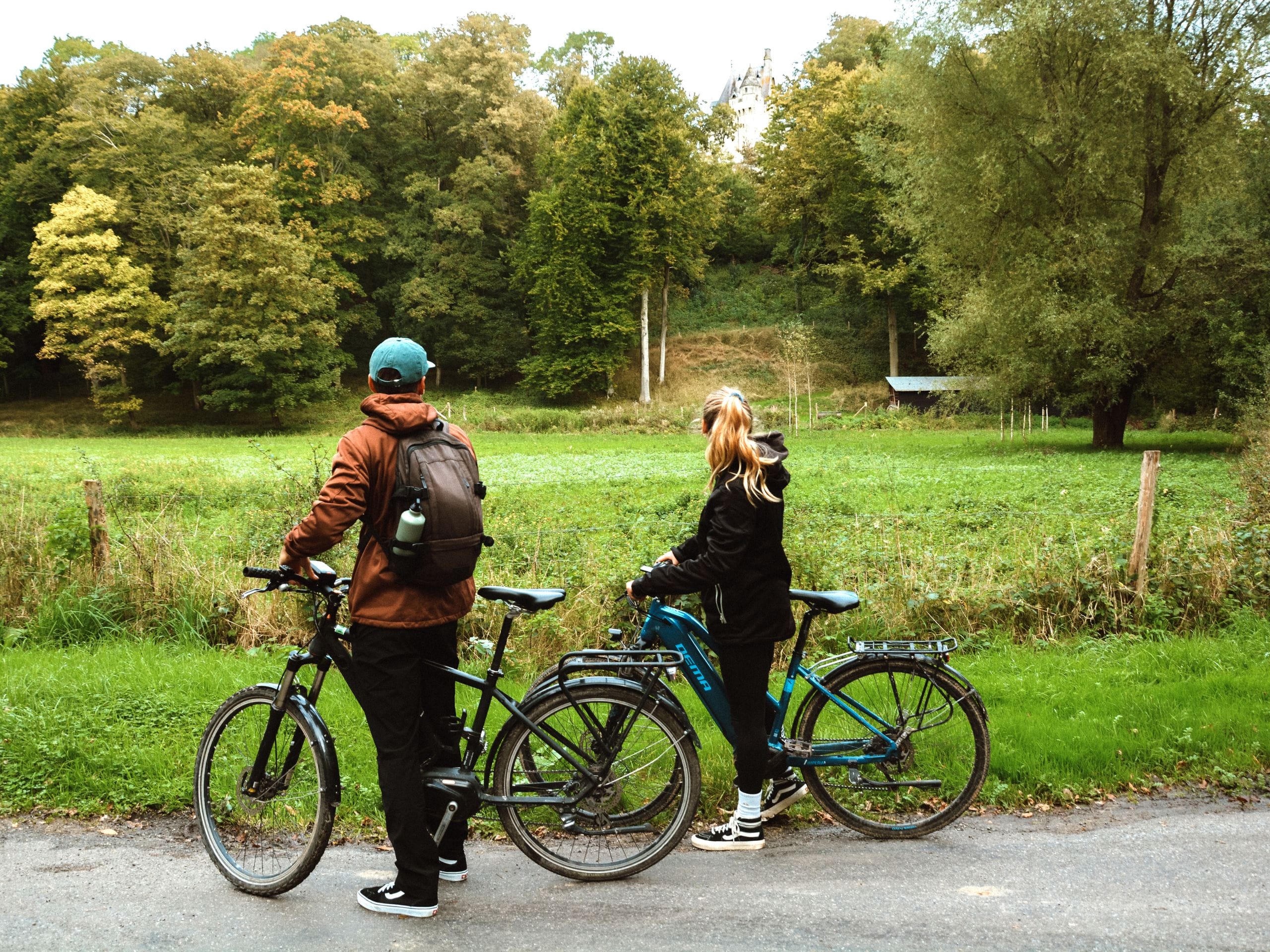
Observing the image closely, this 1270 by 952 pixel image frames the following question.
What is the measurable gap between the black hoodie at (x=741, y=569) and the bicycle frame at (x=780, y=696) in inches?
4.9

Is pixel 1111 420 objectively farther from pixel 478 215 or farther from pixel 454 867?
pixel 478 215

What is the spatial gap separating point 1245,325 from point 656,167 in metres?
30.9

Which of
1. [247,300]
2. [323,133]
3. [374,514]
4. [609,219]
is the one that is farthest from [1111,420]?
[323,133]

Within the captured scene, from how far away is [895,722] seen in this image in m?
4.33

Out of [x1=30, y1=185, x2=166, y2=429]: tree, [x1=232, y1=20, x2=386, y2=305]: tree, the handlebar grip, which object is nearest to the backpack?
the handlebar grip

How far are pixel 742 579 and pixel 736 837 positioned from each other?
117 cm

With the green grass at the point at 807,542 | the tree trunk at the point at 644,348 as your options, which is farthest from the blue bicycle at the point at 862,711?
the tree trunk at the point at 644,348

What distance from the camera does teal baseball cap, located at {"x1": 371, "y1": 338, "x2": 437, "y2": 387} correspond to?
11.8 feet

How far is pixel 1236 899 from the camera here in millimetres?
3463

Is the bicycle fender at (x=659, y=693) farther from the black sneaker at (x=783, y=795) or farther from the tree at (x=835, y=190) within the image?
the tree at (x=835, y=190)

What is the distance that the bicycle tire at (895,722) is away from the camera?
4.23m

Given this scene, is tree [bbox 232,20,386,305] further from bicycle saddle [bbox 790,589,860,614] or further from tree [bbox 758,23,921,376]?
bicycle saddle [bbox 790,589,860,614]

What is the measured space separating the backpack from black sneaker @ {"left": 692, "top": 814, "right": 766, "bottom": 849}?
1.66m

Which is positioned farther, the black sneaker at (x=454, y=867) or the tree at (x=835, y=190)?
the tree at (x=835, y=190)
